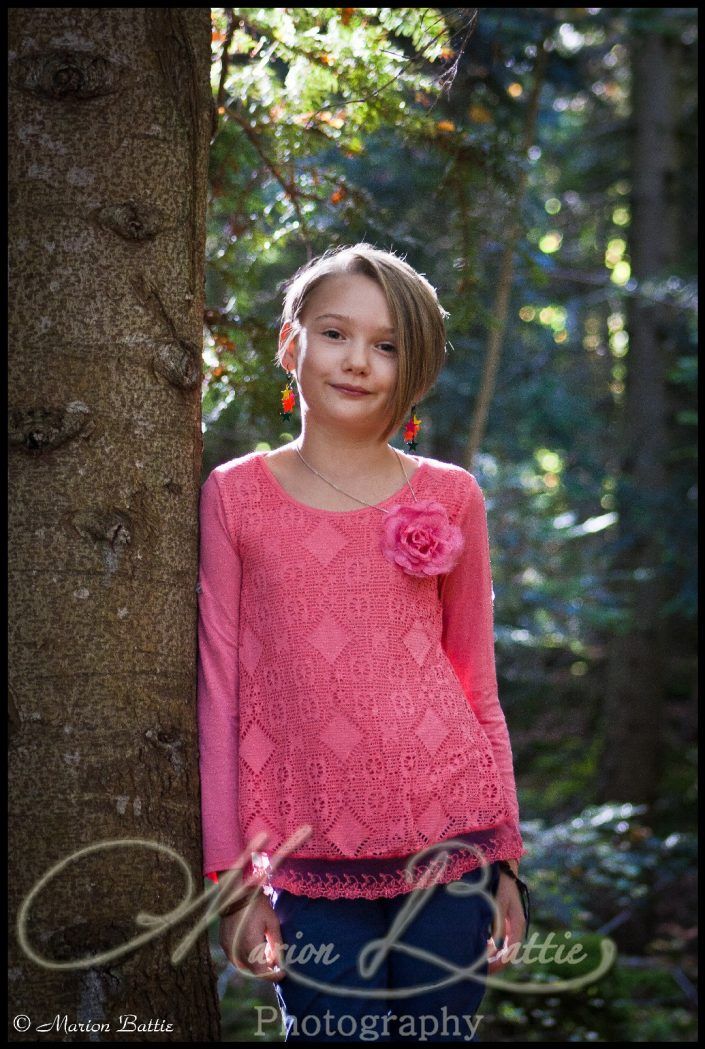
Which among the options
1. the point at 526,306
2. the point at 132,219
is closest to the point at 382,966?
the point at 132,219

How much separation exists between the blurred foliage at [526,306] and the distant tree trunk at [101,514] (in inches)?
26.2

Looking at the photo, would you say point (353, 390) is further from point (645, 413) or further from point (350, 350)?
point (645, 413)

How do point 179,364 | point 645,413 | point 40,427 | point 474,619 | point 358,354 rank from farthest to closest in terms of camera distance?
point 645,413, point 474,619, point 358,354, point 179,364, point 40,427

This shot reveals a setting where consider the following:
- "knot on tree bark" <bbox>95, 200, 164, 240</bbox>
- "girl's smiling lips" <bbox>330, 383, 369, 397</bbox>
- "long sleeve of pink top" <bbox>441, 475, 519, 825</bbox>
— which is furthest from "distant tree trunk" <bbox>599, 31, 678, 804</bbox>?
"knot on tree bark" <bbox>95, 200, 164, 240</bbox>

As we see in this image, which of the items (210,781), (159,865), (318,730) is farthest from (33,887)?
(318,730)

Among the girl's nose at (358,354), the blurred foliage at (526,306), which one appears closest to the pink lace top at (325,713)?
the girl's nose at (358,354)

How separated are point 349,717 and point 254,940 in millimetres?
500

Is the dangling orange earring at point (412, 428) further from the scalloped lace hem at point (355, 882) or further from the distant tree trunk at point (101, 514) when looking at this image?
the scalloped lace hem at point (355, 882)

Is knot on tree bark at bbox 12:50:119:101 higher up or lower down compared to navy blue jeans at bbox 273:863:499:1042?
higher up

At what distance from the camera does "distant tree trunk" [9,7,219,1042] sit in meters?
1.86

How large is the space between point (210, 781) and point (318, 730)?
249 mm

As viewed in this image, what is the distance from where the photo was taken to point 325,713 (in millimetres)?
2166

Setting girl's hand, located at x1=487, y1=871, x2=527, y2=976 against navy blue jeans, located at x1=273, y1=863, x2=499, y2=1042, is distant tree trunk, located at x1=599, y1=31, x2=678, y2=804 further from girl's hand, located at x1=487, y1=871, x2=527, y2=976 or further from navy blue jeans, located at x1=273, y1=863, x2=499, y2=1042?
navy blue jeans, located at x1=273, y1=863, x2=499, y2=1042

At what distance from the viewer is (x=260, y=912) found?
84.0 inches
